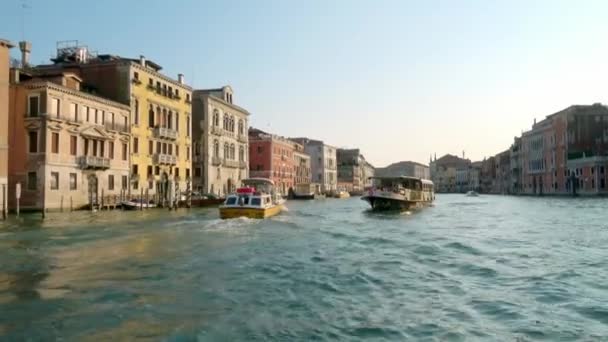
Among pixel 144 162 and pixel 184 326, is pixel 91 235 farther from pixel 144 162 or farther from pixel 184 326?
pixel 144 162

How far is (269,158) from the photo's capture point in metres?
63.0

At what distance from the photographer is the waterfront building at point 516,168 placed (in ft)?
277

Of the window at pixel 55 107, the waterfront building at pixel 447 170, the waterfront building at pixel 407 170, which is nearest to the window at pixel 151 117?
the window at pixel 55 107

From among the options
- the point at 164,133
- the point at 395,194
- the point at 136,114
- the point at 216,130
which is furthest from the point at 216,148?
the point at 395,194

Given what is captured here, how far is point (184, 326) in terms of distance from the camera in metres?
6.38

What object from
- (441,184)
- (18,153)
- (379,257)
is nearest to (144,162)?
(18,153)

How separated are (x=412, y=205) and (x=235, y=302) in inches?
1072

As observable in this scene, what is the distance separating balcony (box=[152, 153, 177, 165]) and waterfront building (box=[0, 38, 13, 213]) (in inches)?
562

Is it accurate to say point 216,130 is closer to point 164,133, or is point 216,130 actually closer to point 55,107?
point 164,133

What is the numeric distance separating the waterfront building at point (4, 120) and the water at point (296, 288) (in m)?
8.74

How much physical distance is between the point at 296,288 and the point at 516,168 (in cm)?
8455

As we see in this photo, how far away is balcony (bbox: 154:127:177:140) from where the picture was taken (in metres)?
39.1

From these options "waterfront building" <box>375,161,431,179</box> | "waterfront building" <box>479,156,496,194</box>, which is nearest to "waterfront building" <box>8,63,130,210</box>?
"waterfront building" <box>479,156,496,194</box>

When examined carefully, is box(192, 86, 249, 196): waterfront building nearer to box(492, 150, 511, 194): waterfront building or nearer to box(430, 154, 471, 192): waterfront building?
box(492, 150, 511, 194): waterfront building
